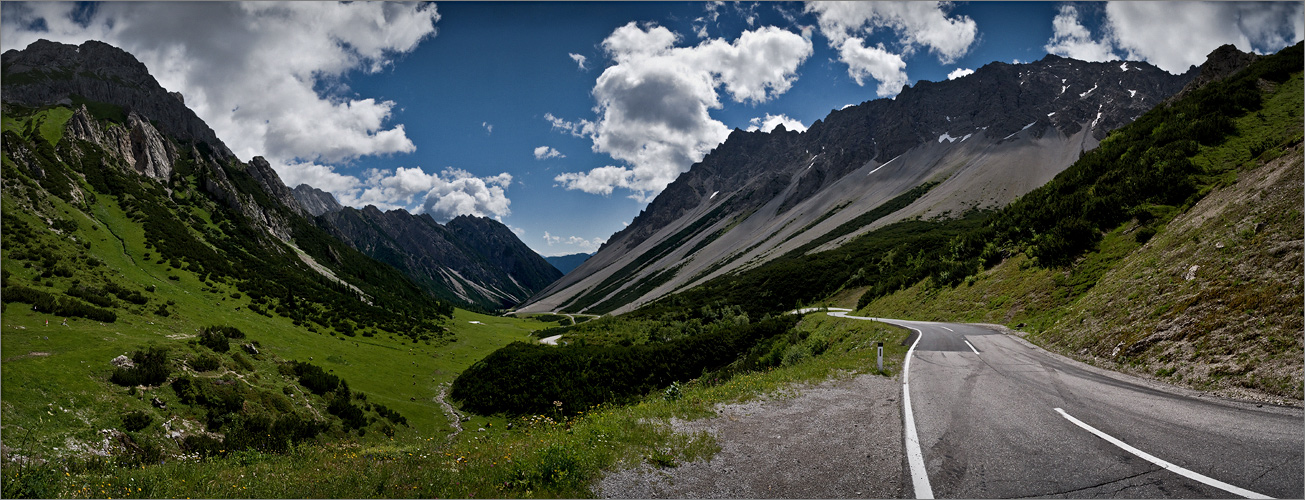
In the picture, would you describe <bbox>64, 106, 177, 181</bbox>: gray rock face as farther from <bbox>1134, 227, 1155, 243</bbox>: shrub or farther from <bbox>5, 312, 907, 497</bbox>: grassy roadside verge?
<bbox>1134, 227, 1155, 243</bbox>: shrub

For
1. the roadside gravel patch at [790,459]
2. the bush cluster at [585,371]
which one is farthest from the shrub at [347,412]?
the roadside gravel patch at [790,459]

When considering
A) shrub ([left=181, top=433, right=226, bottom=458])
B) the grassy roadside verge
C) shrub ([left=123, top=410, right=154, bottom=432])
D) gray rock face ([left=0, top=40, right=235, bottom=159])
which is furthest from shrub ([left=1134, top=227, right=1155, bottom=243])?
gray rock face ([left=0, top=40, right=235, bottom=159])

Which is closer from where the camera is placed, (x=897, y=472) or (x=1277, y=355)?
(x=897, y=472)

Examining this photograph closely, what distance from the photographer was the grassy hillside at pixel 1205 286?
11.3m

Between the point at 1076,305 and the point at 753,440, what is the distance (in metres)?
22.5

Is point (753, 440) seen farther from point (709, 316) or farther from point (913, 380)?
point (709, 316)

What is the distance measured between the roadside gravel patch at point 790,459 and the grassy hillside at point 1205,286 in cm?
815

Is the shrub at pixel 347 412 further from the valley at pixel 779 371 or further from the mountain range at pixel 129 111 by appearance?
the mountain range at pixel 129 111

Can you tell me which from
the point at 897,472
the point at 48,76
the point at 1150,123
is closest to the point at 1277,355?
the point at 897,472

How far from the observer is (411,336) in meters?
65.9

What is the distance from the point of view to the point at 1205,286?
14930 mm

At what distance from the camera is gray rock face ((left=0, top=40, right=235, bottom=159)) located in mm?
151750

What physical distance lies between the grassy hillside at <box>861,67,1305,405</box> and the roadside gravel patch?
26.7 feet

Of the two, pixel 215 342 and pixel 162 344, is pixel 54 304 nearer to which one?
pixel 215 342
